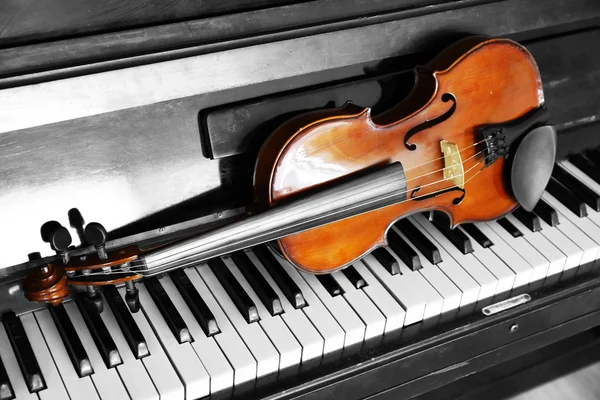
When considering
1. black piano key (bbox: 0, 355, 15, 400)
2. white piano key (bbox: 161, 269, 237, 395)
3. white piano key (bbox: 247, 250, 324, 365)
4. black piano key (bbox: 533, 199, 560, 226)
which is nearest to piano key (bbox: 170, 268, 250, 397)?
white piano key (bbox: 161, 269, 237, 395)

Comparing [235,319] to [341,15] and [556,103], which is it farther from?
[556,103]

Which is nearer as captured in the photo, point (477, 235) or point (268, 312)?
point (268, 312)

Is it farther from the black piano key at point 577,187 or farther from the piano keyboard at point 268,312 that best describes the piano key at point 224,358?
the black piano key at point 577,187

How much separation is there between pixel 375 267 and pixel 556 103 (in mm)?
693

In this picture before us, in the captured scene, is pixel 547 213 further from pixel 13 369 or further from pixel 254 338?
pixel 13 369

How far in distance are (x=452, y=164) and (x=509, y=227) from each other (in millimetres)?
297

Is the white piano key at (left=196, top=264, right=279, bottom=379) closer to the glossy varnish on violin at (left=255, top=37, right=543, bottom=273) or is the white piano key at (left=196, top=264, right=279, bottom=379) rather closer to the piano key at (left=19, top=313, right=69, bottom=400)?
the glossy varnish on violin at (left=255, top=37, right=543, bottom=273)

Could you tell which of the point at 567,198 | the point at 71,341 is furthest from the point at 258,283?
the point at 567,198

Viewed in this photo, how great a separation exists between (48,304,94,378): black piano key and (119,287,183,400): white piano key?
10cm

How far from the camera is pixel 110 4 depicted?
3.97ft

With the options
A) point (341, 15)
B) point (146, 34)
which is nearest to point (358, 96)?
point (341, 15)

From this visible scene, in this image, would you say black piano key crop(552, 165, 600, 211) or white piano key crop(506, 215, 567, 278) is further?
black piano key crop(552, 165, 600, 211)

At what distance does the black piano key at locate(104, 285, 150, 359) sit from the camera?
4.18 ft

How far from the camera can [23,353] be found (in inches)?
49.7
